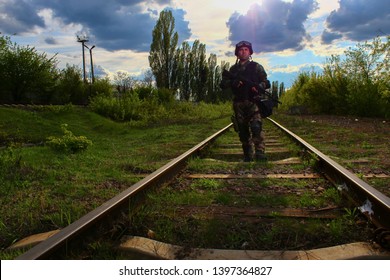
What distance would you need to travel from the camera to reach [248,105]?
600 cm

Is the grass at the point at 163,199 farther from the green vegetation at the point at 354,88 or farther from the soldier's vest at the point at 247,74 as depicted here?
the green vegetation at the point at 354,88

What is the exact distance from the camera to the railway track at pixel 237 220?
2221 millimetres

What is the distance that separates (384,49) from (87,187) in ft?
42.1

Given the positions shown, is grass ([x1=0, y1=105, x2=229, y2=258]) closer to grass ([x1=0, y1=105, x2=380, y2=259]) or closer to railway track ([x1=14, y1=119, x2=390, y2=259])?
grass ([x1=0, y1=105, x2=380, y2=259])

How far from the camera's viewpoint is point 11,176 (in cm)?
443

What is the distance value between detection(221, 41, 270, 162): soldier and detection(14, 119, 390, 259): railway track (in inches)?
61.9

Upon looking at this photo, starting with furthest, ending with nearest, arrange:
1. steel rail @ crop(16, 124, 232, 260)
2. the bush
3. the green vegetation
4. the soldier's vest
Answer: the green vegetation < the bush < the soldier's vest < steel rail @ crop(16, 124, 232, 260)

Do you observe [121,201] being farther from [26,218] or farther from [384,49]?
[384,49]

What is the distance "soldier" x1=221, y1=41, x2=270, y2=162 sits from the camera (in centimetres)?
577

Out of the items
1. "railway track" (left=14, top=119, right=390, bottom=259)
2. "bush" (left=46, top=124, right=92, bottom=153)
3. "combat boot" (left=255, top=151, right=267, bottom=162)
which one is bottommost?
"railway track" (left=14, top=119, right=390, bottom=259)

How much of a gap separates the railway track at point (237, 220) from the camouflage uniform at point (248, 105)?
1541 millimetres

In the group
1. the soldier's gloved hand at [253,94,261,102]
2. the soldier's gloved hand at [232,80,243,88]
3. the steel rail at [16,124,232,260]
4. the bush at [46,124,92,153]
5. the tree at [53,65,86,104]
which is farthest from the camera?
the tree at [53,65,86,104]

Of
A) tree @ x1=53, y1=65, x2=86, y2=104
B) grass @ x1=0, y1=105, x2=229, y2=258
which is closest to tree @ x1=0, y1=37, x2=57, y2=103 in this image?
tree @ x1=53, y1=65, x2=86, y2=104

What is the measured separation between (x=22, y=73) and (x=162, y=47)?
23.2 m
